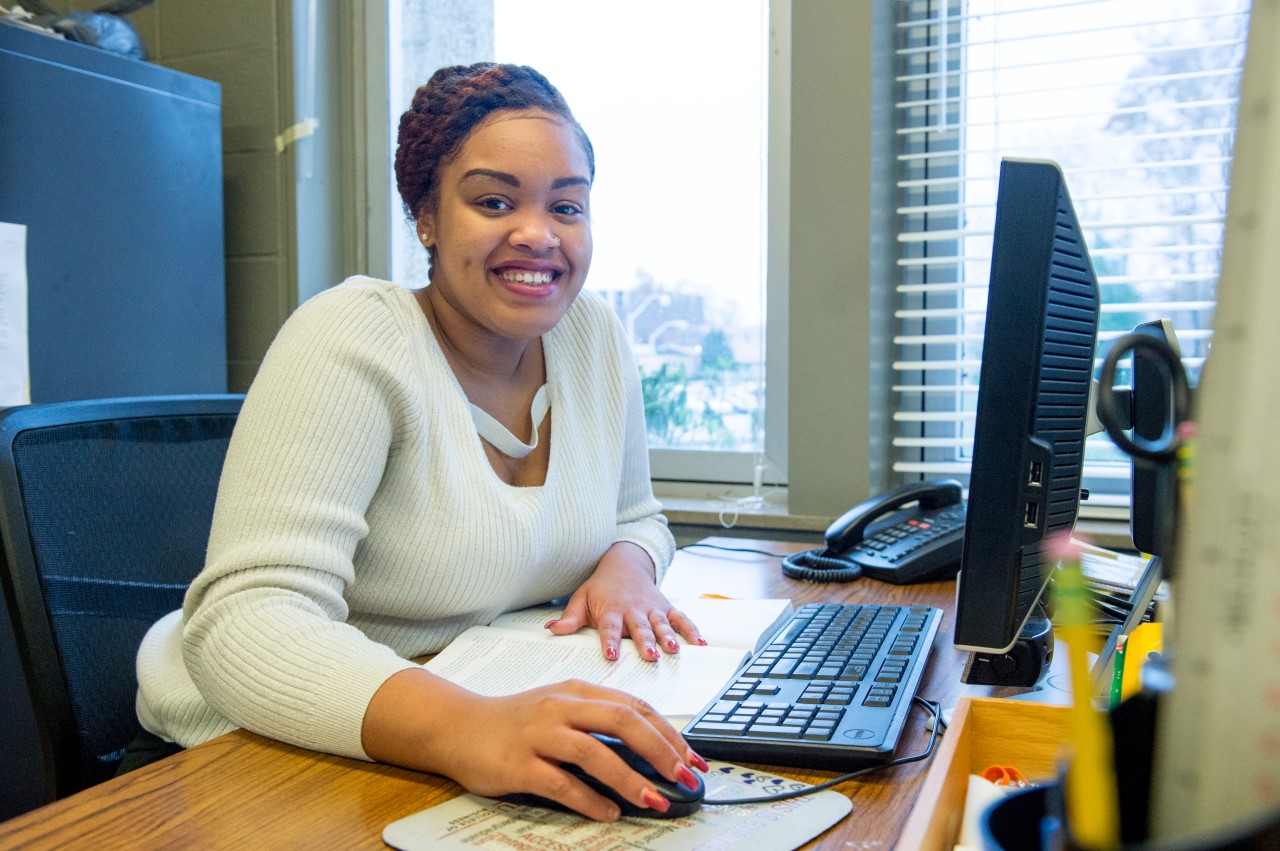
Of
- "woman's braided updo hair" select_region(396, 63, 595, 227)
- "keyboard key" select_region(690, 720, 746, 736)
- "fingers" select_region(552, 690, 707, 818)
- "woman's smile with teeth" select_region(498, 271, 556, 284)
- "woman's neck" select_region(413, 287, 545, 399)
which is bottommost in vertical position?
"keyboard key" select_region(690, 720, 746, 736)

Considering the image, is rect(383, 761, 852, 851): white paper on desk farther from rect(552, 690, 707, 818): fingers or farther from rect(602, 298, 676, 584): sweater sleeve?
rect(602, 298, 676, 584): sweater sleeve

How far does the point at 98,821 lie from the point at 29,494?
495 mm

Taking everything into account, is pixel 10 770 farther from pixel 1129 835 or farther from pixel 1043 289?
pixel 1129 835

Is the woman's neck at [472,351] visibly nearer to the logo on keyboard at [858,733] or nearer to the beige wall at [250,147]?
the logo on keyboard at [858,733]

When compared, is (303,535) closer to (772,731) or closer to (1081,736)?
(772,731)

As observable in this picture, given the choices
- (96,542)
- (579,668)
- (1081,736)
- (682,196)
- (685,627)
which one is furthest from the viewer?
(682,196)

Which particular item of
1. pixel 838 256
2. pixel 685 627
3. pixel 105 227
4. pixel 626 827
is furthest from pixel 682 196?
pixel 626 827

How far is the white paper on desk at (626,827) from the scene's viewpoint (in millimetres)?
599

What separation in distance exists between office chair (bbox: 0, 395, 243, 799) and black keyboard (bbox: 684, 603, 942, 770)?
2.19 ft

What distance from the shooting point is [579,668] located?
2.98 ft

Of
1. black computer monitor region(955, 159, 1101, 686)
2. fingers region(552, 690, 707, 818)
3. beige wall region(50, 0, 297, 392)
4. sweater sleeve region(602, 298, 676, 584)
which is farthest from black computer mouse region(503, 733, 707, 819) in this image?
beige wall region(50, 0, 297, 392)

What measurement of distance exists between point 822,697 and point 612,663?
0.21m

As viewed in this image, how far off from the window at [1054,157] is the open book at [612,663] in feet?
3.34

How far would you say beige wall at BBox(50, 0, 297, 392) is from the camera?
2.23 m
